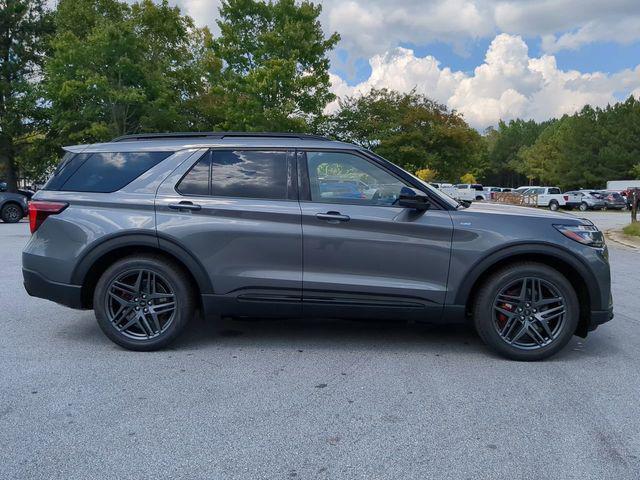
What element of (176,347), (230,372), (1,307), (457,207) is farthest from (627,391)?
(1,307)

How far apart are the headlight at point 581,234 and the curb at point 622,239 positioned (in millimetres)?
10268

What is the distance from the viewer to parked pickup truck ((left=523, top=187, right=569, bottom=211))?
3788cm

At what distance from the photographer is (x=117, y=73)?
22.7 m

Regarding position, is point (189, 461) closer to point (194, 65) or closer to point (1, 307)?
point (1, 307)

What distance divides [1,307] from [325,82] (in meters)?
21.2

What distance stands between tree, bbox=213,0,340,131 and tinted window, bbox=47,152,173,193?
19.2 meters

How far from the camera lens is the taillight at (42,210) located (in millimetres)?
4352

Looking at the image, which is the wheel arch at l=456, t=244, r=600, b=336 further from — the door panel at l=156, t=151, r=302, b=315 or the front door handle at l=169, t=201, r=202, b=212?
the front door handle at l=169, t=201, r=202, b=212

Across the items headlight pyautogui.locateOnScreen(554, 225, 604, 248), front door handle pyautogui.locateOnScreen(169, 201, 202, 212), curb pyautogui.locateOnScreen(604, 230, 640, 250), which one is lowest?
curb pyautogui.locateOnScreen(604, 230, 640, 250)

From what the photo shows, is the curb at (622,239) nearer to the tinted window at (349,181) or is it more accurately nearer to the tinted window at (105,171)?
the tinted window at (349,181)

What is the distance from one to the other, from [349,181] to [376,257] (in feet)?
2.16

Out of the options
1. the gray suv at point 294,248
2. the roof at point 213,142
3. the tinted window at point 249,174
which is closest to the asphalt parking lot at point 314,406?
the gray suv at point 294,248

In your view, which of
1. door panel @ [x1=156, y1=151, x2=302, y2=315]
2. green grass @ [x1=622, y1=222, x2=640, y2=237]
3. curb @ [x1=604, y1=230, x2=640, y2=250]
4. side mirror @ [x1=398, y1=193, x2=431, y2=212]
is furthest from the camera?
green grass @ [x1=622, y1=222, x2=640, y2=237]

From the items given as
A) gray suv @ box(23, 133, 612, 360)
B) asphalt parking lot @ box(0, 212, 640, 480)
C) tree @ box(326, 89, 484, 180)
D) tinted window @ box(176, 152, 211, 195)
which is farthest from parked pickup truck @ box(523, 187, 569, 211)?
tinted window @ box(176, 152, 211, 195)
